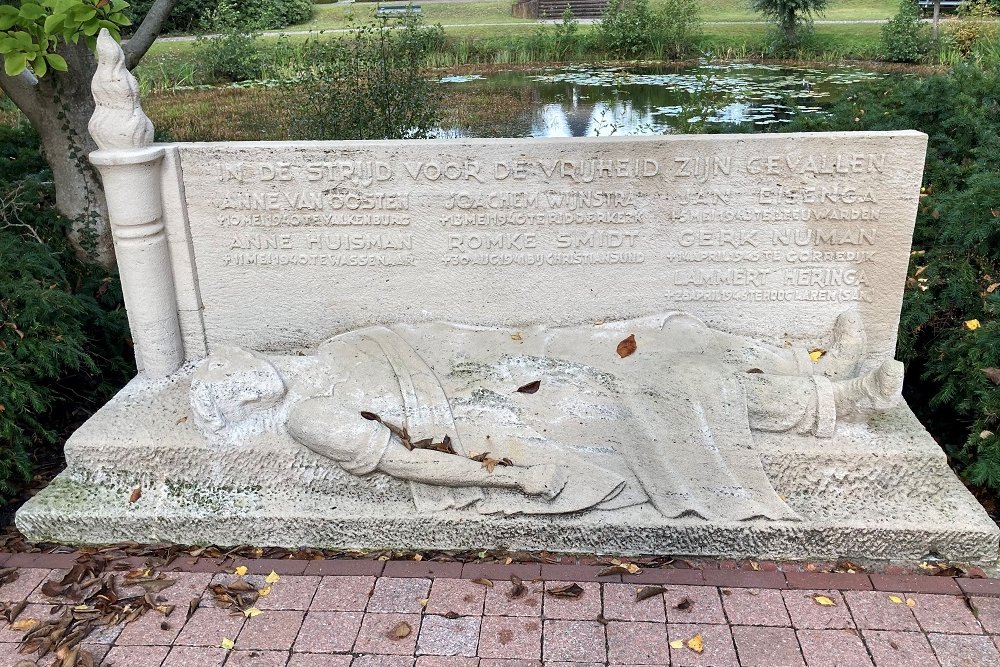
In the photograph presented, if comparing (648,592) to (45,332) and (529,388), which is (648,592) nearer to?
(529,388)

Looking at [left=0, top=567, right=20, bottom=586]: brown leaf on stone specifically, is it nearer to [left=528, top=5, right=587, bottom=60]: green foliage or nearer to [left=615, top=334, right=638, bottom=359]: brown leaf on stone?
[left=615, top=334, right=638, bottom=359]: brown leaf on stone

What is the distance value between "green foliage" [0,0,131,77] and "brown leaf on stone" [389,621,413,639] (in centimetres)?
262

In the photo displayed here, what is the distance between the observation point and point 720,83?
1088 cm

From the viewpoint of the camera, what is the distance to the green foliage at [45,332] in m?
3.59

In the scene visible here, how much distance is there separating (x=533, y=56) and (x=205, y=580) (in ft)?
42.5

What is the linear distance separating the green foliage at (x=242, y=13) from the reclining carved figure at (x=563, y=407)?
12507 mm

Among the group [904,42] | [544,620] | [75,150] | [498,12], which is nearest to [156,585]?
[544,620]

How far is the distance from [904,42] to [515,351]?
493 inches

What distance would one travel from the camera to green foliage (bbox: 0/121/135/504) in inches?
141

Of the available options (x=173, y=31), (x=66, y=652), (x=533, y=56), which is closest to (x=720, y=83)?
(x=533, y=56)

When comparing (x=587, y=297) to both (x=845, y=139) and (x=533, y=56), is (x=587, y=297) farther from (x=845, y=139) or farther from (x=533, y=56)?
(x=533, y=56)

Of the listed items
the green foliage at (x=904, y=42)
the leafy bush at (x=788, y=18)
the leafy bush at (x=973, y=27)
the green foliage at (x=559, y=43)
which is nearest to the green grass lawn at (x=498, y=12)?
the leafy bush at (x=973, y=27)

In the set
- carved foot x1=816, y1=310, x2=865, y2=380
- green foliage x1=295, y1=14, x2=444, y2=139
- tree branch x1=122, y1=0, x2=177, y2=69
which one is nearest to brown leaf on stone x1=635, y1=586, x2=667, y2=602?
carved foot x1=816, y1=310, x2=865, y2=380

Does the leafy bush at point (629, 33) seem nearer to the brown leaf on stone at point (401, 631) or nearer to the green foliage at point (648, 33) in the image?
the green foliage at point (648, 33)
